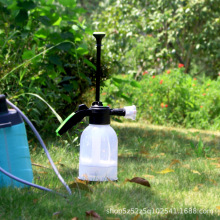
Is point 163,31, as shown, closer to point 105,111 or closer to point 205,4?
point 205,4

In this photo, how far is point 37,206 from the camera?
1504 mm

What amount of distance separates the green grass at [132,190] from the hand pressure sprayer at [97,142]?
0.09 metres

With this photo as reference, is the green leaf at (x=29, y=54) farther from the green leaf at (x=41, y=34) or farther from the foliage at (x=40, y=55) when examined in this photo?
the green leaf at (x=41, y=34)

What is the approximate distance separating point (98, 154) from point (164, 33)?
5.62m

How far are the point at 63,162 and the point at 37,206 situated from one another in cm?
90

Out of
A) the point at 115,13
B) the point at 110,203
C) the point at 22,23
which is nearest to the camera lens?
the point at 110,203

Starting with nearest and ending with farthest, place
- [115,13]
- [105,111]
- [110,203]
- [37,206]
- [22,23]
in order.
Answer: [37,206] < [110,203] < [105,111] < [22,23] < [115,13]

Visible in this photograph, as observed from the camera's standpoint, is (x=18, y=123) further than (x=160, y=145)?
No

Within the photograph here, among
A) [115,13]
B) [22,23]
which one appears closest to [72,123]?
[22,23]

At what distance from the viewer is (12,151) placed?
1.70m

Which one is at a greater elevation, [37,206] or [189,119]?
[37,206]

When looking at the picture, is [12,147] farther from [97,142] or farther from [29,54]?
[29,54]

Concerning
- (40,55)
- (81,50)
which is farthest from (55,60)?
(81,50)

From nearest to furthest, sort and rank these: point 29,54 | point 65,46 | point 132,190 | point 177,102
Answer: point 132,190 → point 29,54 → point 65,46 → point 177,102
